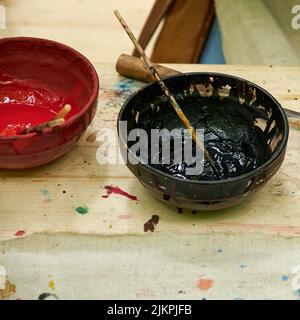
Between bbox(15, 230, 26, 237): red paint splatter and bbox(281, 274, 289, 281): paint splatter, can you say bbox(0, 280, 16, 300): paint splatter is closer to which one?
bbox(15, 230, 26, 237): red paint splatter

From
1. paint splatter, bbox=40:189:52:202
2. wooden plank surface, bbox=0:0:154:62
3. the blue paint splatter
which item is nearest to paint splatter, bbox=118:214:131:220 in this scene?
paint splatter, bbox=40:189:52:202

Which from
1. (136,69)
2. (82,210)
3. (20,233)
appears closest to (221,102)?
(136,69)

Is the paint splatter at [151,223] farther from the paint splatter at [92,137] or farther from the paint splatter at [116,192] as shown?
the paint splatter at [92,137]

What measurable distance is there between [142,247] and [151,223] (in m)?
0.04

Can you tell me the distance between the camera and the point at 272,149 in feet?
3.08

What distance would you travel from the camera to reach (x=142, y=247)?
875 millimetres

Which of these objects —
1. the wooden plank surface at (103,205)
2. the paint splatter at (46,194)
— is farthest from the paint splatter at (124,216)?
the paint splatter at (46,194)

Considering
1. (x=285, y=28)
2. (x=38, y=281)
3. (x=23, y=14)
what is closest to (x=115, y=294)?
(x=38, y=281)

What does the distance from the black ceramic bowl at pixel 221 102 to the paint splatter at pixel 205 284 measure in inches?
4.6

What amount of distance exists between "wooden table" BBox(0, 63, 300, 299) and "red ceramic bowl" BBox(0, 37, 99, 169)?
0.08 meters

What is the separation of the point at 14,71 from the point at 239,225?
0.57m

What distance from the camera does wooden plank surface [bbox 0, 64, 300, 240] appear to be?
888 mm

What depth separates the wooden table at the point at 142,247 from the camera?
86 centimetres

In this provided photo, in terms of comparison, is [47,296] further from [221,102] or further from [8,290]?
[221,102]
